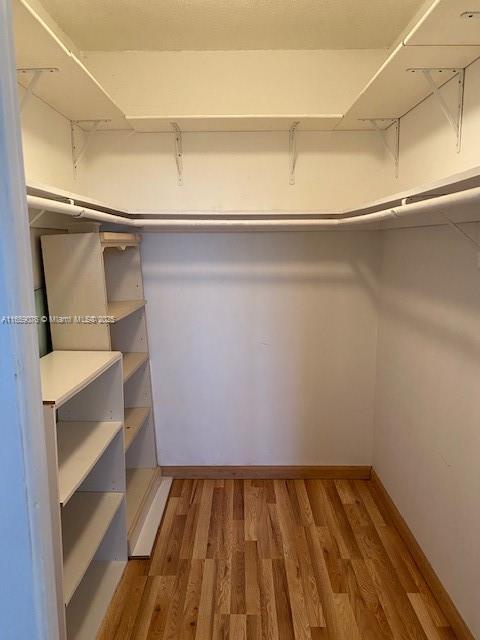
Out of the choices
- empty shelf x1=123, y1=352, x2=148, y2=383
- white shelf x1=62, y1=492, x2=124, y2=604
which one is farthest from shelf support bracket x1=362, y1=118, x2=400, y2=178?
white shelf x1=62, y1=492, x2=124, y2=604

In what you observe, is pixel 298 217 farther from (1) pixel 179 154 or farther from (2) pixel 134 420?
(2) pixel 134 420

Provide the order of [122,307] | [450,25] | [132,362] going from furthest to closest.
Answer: [132,362], [122,307], [450,25]

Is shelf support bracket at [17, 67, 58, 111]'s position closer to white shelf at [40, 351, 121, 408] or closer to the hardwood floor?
white shelf at [40, 351, 121, 408]

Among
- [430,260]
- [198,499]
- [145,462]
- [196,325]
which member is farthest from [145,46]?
[198,499]

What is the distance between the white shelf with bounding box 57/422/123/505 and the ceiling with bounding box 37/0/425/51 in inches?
72.2

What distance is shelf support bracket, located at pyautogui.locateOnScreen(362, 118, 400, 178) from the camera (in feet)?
7.27

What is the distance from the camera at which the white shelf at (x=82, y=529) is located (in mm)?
1518

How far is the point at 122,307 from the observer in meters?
2.25

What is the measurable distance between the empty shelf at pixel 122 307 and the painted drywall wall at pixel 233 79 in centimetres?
105

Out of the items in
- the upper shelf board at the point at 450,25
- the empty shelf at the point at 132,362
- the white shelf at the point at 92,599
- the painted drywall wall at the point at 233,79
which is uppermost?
the painted drywall wall at the point at 233,79

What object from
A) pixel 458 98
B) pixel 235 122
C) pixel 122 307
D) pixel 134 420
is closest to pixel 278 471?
pixel 134 420

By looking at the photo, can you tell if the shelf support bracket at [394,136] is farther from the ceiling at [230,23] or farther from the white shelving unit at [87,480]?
the white shelving unit at [87,480]

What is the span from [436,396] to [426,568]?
780mm

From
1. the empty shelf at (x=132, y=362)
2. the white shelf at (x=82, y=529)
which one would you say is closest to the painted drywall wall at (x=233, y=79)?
the empty shelf at (x=132, y=362)
